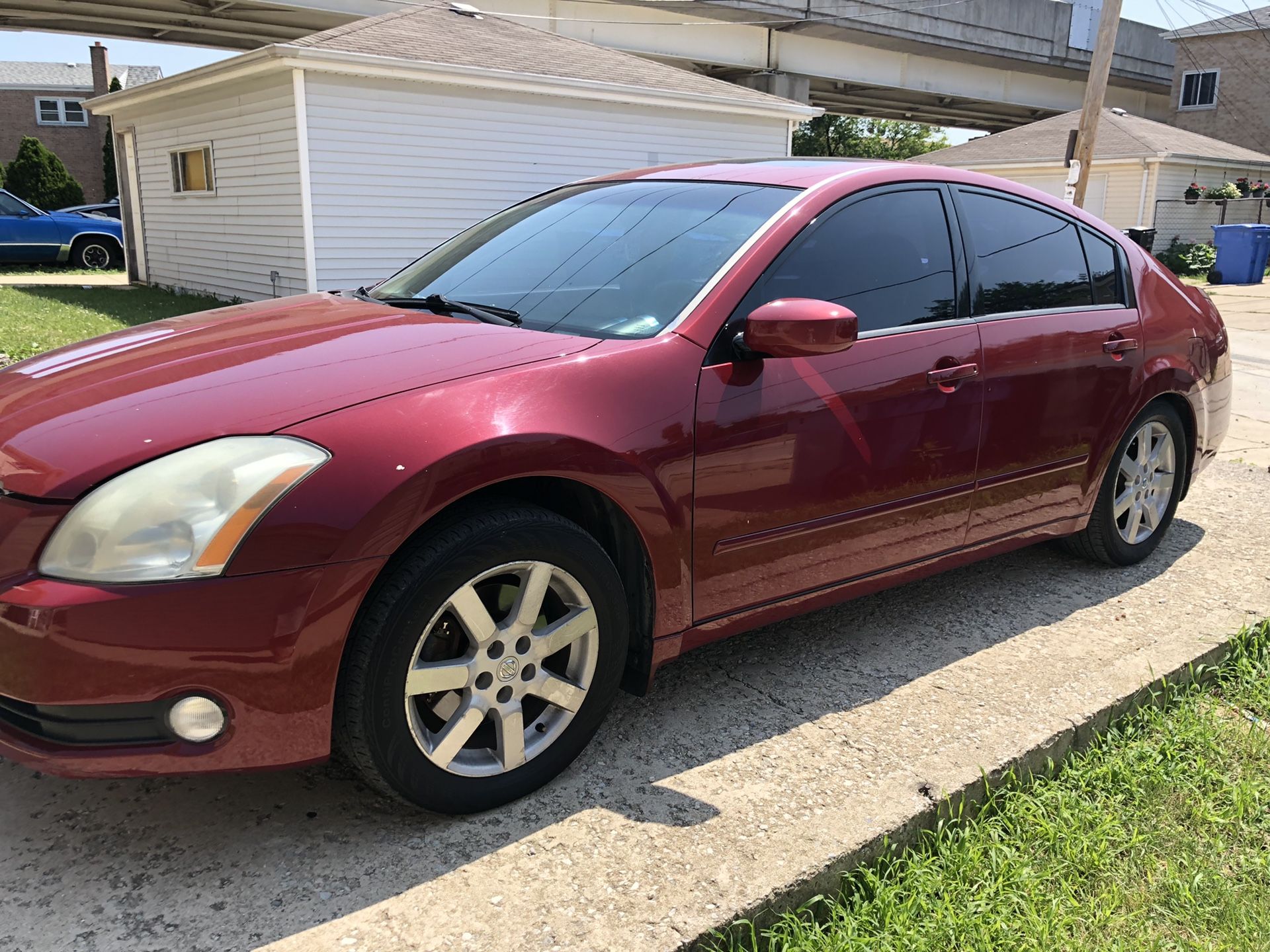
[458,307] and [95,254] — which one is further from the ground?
[458,307]

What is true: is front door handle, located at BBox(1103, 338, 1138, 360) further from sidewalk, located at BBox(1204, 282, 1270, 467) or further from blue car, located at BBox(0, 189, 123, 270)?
blue car, located at BBox(0, 189, 123, 270)

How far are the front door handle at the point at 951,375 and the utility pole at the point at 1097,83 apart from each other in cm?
1361

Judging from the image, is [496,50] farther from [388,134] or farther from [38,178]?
[38,178]

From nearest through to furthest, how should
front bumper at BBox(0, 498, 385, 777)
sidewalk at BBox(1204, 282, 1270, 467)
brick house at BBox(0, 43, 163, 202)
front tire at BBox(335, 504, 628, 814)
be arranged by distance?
front bumper at BBox(0, 498, 385, 777) → front tire at BBox(335, 504, 628, 814) → sidewalk at BBox(1204, 282, 1270, 467) → brick house at BBox(0, 43, 163, 202)

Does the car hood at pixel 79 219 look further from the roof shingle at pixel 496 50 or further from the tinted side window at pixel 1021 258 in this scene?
the tinted side window at pixel 1021 258

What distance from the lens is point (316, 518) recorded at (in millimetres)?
2035

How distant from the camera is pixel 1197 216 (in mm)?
25438

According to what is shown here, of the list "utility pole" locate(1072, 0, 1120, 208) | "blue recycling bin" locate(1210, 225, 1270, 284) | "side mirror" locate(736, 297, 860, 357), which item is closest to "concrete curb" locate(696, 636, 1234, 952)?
"side mirror" locate(736, 297, 860, 357)

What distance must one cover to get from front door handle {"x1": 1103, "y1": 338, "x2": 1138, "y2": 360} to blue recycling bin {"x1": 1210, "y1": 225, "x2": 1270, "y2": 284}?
1976cm

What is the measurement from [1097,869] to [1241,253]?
72.6 ft

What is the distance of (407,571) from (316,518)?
0.23 metres

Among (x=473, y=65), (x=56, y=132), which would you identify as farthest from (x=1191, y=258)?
(x=56, y=132)

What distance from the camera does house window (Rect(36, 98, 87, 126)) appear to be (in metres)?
40.3

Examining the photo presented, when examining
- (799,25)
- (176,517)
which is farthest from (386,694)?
(799,25)
